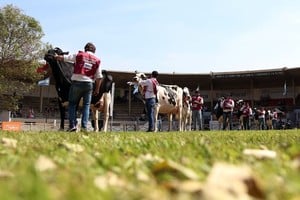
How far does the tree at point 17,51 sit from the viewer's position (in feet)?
134

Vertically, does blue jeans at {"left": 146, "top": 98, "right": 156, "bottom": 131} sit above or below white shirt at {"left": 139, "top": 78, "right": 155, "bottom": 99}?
below

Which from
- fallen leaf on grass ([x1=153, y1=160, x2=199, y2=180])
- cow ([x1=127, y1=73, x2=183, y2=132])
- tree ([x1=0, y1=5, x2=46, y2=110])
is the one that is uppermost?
tree ([x1=0, y1=5, x2=46, y2=110])

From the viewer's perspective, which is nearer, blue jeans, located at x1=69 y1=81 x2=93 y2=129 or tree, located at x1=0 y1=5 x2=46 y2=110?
blue jeans, located at x1=69 y1=81 x2=93 y2=129

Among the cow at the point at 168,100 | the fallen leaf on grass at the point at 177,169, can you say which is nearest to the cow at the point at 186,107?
the cow at the point at 168,100

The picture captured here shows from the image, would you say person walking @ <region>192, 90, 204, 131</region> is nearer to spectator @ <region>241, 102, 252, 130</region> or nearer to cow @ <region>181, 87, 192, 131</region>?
cow @ <region>181, 87, 192, 131</region>

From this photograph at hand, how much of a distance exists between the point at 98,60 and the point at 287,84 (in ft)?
153

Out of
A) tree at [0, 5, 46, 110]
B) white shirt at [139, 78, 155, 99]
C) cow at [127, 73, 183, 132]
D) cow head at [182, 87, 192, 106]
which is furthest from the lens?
tree at [0, 5, 46, 110]

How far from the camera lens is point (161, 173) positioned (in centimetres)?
158

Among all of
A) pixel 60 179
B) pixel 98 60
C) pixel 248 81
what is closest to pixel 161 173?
pixel 60 179

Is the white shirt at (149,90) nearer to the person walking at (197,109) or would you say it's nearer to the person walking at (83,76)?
the person walking at (83,76)

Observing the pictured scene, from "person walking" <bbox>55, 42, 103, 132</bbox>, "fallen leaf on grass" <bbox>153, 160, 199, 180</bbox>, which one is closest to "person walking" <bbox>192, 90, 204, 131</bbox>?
"person walking" <bbox>55, 42, 103, 132</bbox>

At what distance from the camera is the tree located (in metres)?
40.8

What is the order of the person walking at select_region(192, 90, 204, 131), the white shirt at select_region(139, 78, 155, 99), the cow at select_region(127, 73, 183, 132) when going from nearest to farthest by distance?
the white shirt at select_region(139, 78, 155, 99) < the cow at select_region(127, 73, 183, 132) < the person walking at select_region(192, 90, 204, 131)

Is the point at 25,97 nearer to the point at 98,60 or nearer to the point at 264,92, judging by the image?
the point at 264,92
